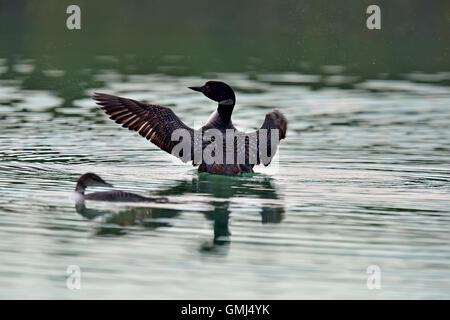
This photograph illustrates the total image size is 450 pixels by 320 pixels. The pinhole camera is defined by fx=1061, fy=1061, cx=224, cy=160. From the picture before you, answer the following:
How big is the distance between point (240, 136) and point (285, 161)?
56.1 inches

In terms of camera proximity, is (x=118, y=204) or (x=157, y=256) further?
(x=118, y=204)

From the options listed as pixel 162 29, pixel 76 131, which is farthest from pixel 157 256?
pixel 162 29

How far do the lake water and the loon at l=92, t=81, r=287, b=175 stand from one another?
0.74ft

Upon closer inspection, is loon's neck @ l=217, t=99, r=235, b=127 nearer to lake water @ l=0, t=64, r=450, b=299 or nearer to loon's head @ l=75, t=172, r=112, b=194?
lake water @ l=0, t=64, r=450, b=299

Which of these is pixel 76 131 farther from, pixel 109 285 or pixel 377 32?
pixel 377 32

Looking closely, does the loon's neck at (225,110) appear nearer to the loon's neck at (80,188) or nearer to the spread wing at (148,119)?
the spread wing at (148,119)

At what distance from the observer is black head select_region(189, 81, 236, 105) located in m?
13.1

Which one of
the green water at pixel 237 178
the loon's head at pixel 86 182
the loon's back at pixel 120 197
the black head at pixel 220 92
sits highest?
the black head at pixel 220 92

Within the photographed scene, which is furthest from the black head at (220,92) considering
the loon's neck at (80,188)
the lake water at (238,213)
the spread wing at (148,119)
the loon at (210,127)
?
the loon's neck at (80,188)

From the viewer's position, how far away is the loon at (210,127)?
12664mm

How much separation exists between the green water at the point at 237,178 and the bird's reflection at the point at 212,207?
0.03 m

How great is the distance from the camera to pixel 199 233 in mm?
9805

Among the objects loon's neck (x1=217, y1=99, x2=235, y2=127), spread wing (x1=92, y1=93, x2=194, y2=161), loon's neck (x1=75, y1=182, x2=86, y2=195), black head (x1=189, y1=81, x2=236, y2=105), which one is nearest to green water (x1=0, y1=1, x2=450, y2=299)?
loon's neck (x1=75, y1=182, x2=86, y2=195)

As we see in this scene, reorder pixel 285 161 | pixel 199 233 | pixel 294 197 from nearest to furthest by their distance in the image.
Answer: pixel 199 233 < pixel 294 197 < pixel 285 161
